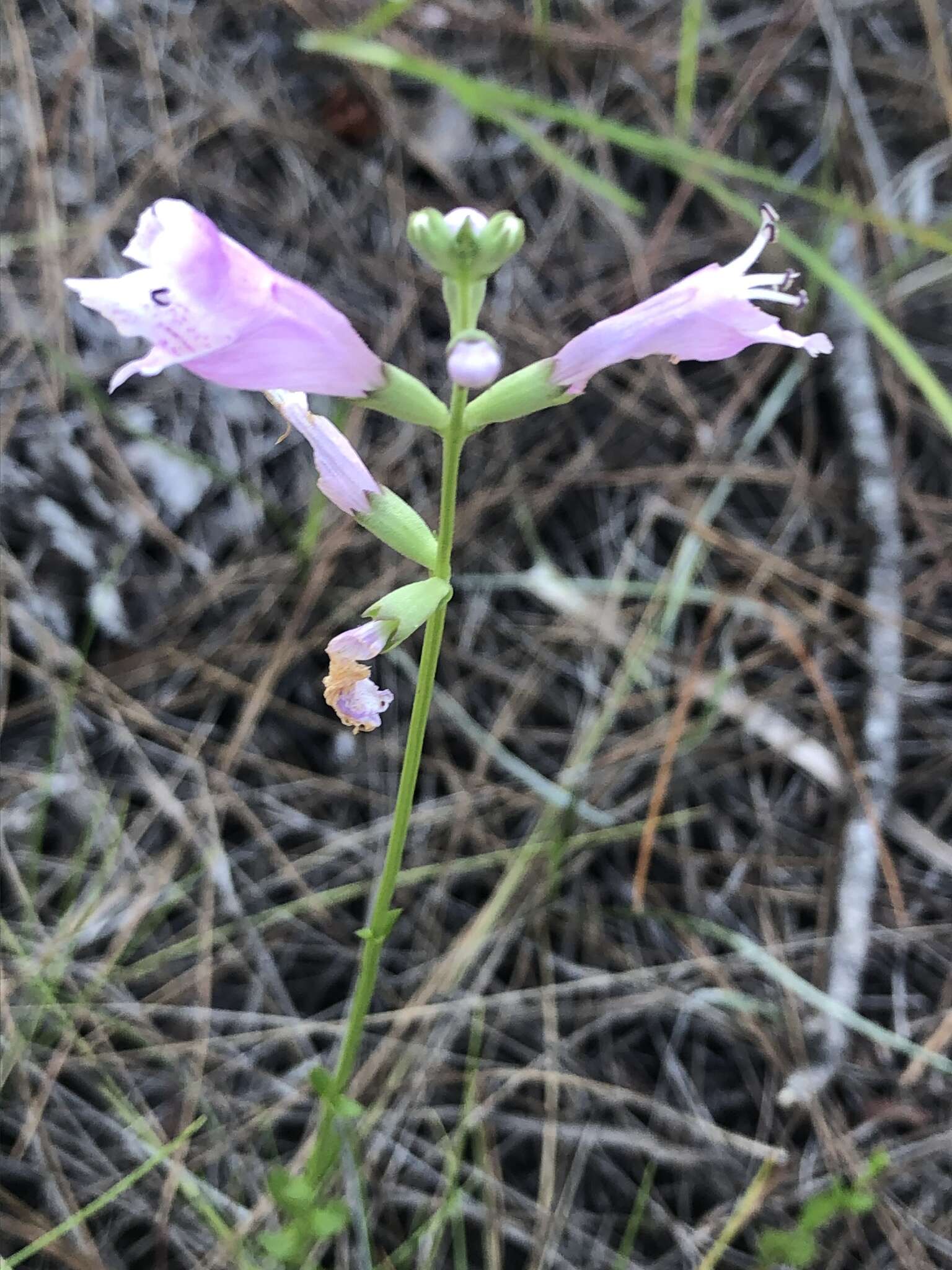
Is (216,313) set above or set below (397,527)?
above

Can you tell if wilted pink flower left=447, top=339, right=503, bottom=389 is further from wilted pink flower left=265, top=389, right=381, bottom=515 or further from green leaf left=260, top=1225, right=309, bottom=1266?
green leaf left=260, top=1225, right=309, bottom=1266

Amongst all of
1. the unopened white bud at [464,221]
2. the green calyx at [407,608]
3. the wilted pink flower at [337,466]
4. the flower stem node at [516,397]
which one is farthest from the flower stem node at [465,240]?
the green calyx at [407,608]

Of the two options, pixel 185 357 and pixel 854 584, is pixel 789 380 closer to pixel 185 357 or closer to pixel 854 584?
pixel 854 584

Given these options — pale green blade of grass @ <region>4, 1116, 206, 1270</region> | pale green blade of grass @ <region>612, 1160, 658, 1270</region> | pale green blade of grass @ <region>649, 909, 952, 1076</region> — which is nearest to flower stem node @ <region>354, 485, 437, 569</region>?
pale green blade of grass @ <region>4, 1116, 206, 1270</region>

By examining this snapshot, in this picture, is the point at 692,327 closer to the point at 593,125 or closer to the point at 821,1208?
the point at 593,125

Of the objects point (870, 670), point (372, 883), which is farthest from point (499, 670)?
point (870, 670)

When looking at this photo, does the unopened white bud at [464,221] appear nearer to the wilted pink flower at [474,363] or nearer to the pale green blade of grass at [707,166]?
the wilted pink flower at [474,363]

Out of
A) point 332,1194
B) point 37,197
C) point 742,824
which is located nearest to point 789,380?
point 742,824
